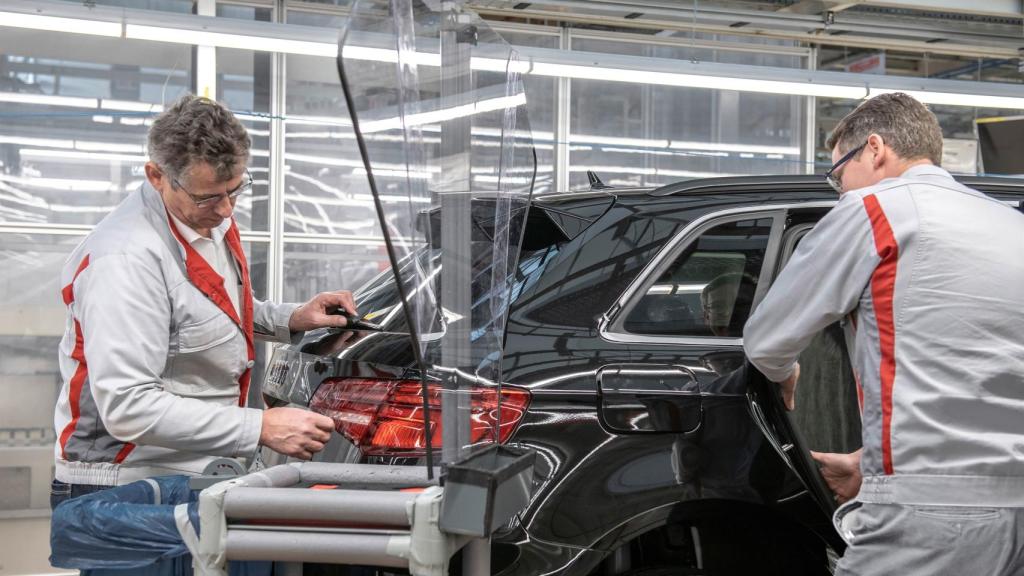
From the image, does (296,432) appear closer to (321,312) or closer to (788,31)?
(321,312)

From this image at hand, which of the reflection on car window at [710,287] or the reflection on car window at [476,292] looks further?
the reflection on car window at [710,287]

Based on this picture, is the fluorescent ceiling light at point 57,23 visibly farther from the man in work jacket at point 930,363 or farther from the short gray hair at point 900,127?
the man in work jacket at point 930,363

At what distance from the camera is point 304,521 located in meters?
1.74

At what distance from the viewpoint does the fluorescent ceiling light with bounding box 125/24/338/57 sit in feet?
15.5

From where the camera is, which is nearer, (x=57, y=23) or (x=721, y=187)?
(x=721, y=187)

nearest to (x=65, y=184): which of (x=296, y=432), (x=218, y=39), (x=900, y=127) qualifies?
(x=218, y=39)

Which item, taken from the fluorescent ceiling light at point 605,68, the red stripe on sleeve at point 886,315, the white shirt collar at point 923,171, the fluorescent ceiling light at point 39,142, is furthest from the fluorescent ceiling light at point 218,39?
the red stripe on sleeve at point 886,315

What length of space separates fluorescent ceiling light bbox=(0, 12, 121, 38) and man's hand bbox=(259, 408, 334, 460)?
3.08m

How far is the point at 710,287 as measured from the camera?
2660 millimetres

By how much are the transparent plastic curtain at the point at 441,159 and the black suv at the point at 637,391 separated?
1.21 feet

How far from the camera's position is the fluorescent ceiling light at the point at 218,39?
471 cm

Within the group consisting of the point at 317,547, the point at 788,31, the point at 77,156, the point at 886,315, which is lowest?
the point at 317,547

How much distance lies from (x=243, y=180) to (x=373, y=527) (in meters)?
0.94

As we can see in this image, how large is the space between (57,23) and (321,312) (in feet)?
8.71
